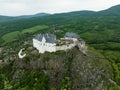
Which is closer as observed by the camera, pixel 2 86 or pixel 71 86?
pixel 71 86

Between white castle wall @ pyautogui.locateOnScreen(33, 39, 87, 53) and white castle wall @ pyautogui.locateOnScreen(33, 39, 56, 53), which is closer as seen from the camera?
white castle wall @ pyautogui.locateOnScreen(33, 39, 56, 53)

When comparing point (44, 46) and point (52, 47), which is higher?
point (52, 47)

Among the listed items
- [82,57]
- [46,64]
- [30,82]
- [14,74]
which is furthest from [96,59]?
[14,74]

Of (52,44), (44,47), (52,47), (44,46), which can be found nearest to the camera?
(52,44)

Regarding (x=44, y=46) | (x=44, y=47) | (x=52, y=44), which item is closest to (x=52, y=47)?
(x=52, y=44)

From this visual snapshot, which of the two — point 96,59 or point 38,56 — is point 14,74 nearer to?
point 38,56

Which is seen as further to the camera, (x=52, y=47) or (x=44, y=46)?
(x=44, y=46)

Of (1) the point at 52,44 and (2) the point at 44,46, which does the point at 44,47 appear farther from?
(1) the point at 52,44

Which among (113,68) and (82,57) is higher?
(82,57)

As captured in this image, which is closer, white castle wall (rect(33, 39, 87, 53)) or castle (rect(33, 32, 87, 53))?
castle (rect(33, 32, 87, 53))

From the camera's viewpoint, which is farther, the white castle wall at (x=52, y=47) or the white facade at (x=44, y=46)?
the white castle wall at (x=52, y=47)

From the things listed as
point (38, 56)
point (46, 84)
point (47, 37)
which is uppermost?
point (47, 37)
